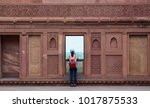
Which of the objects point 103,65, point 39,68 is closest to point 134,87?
point 103,65

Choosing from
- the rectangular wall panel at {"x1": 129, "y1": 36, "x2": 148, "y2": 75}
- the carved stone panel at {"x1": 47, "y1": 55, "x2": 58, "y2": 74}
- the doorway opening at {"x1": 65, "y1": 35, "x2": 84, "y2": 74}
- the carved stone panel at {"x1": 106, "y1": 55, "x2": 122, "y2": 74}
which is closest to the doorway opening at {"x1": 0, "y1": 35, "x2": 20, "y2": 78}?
the carved stone panel at {"x1": 47, "y1": 55, "x2": 58, "y2": 74}

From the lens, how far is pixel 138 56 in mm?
19812

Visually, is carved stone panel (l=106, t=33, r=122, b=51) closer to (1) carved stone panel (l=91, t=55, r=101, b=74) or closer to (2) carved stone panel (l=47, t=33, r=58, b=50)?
(1) carved stone panel (l=91, t=55, r=101, b=74)

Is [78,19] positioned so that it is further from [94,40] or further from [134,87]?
[134,87]

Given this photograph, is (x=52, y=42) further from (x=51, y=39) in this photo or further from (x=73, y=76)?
(x=73, y=76)

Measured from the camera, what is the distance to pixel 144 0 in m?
19.7

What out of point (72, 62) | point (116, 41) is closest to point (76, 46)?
point (72, 62)

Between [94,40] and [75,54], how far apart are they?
3.64ft

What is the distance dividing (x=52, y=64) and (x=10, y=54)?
216 centimetres

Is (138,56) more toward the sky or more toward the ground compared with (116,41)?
more toward the ground

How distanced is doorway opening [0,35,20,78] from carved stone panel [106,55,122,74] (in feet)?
14.1

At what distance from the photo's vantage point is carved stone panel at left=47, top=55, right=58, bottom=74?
19.7 m

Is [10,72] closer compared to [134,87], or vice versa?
[134,87]

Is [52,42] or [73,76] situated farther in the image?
[52,42]
